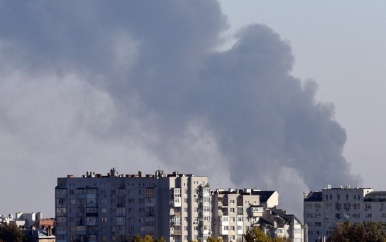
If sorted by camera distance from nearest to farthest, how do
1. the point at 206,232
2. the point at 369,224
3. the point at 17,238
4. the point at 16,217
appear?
the point at 369,224, the point at 206,232, the point at 17,238, the point at 16,217

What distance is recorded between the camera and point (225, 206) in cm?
15662

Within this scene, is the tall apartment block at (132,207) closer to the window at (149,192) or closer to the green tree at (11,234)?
the window at (149,192)

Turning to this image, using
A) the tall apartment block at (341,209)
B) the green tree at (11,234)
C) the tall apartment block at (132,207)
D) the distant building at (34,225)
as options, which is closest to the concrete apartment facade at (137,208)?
the tall apartment block at (132,207)

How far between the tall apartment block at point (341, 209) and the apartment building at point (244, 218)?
6.72m

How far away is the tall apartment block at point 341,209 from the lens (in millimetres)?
170125

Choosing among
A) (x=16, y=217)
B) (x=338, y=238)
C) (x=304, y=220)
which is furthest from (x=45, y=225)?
(x=338, y=238)

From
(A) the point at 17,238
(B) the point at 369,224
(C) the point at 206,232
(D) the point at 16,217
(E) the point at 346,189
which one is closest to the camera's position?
(B) the point at 369,224

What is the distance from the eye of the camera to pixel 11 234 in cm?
16125

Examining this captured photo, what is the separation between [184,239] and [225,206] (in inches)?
381

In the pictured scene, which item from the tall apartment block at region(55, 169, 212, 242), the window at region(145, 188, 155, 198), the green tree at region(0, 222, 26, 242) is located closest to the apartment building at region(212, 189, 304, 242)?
the tall apartment block at region(55, 169, 212, 242)

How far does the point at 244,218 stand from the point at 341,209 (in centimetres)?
1683

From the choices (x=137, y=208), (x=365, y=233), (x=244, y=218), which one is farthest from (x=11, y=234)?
(x=365, y=233)

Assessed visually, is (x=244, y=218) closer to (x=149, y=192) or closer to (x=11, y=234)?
(x=149, y=192)

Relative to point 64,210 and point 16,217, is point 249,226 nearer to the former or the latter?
point 64,210
